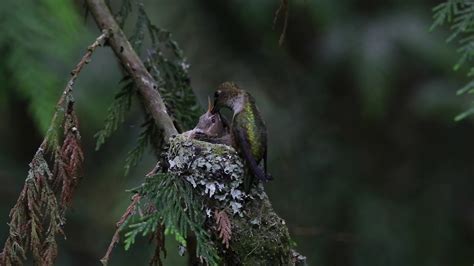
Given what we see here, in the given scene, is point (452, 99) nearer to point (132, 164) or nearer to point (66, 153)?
point (132, 164)

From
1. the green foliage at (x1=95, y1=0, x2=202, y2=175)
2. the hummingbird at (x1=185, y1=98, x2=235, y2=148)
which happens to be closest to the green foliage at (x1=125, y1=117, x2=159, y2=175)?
the green foliage at (x1=95, y1=0, x2=202, y2=175)

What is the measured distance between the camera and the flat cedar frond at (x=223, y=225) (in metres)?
1.99

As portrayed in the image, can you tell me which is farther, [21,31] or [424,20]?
[424,20]

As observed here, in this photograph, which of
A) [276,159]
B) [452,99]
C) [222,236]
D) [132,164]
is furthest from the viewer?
[452,99]

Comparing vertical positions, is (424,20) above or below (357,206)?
above

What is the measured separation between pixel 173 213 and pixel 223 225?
0.13 meters

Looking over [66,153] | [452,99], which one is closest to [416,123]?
[452,99]

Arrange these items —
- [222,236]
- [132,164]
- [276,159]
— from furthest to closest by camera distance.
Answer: [276,159]
[132,164]
[222,236]

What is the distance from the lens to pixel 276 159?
5258mm

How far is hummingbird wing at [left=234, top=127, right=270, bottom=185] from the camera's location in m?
2.15

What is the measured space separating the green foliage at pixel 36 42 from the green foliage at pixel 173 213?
144 cm

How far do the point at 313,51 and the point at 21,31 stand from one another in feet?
9.87

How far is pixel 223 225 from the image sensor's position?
2021 millimetres

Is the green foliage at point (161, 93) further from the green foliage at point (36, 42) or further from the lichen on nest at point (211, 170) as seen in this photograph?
the green foliage at point (36, 42)
